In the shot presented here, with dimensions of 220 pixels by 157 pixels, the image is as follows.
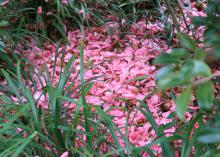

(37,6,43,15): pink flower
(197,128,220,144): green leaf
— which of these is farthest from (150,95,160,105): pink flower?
(197,128,220,144): green leaf

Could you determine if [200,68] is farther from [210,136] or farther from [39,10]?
[39,10]

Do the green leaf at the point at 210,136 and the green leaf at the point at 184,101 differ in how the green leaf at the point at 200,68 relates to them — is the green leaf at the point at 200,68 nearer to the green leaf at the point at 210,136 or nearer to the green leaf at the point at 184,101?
the green leaf at the point at 184,101

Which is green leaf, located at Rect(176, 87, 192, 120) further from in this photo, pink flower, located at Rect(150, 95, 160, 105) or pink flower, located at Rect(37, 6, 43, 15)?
pink flower, located at Rect(37, 6, 43, 15)

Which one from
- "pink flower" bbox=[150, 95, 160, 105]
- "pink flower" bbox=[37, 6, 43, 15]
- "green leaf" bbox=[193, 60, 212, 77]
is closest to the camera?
"green leaf" bbox=[193, 60, 212, 77]

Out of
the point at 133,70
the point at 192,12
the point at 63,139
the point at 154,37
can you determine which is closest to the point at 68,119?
the point at 63,139

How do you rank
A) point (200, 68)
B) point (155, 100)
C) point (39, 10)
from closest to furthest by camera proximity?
1. point (200, 68)
2. point (155, 100)
3. point (39, 10)

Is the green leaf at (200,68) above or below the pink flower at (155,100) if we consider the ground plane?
above

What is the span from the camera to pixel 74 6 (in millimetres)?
3240

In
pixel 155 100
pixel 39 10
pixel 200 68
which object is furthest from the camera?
pixel 39 10

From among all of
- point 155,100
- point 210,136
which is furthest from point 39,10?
point 210,136

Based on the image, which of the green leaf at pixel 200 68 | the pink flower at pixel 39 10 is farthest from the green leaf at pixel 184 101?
the pink flower at pixel 39 10

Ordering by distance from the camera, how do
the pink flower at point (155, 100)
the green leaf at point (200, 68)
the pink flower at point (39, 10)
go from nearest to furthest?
the green leaf at point (200, 68)
the pink flower at point (155, 100)
the pink flower at point (39, 10)

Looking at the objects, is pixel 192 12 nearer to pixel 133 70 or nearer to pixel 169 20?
pixel 169 20

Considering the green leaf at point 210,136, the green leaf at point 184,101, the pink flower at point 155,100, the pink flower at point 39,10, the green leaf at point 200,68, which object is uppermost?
the green leaf at point 200,68
